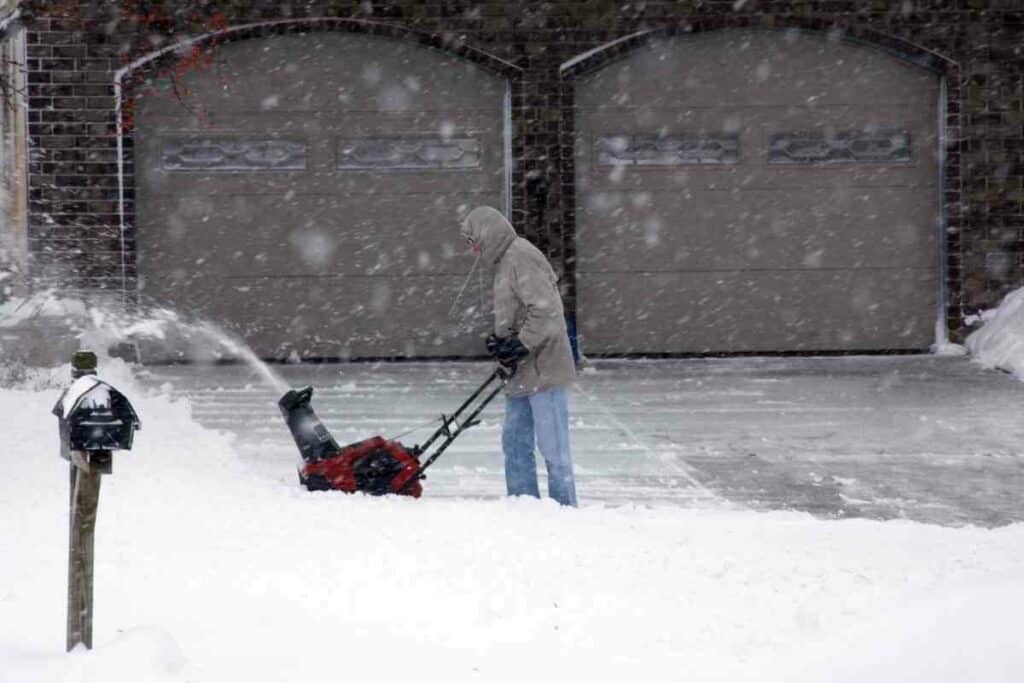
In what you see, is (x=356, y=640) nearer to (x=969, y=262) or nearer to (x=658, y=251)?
(x=658, y=251)

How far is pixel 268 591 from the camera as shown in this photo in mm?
6086

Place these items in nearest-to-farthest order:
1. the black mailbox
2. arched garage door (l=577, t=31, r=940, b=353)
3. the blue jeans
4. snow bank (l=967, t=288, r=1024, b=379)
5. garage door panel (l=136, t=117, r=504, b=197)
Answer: the black mailbox, the blue jeans, snow bank (l=967, t=288, r=1024, b=379), garage door panel (l=136, t=117, r=504, b=197), arched garage door (l=577, t=31, r=940, b=353)

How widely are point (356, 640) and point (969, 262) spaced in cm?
1348

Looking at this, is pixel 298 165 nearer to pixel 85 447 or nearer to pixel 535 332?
pixel 535 332

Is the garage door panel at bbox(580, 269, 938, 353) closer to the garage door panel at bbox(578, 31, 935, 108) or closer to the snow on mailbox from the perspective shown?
the garage door panel at bbox(578, 31, 935, 108)

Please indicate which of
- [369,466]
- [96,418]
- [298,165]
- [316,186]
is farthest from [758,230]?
[96,418]

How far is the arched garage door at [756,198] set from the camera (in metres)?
17.3

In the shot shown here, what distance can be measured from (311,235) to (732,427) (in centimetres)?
685

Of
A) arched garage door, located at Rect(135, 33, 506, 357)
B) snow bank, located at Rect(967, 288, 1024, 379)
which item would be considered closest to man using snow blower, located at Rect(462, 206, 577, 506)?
snow bank, located at Rect(967, 288, 1024, 379)

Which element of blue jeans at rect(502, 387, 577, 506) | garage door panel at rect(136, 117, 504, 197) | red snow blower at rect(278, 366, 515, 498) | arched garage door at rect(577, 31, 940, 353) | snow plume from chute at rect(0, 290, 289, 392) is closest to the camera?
red snow blower at rect(278, 366, 515, 498)

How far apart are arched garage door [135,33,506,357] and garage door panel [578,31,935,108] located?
1622mm

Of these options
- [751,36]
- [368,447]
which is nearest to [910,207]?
[751,36]

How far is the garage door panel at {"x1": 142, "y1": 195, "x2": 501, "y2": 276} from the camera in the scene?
16922 mm

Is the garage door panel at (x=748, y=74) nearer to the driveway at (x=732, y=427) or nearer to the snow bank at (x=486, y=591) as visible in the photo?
the driveway at (x=732, y=427)
